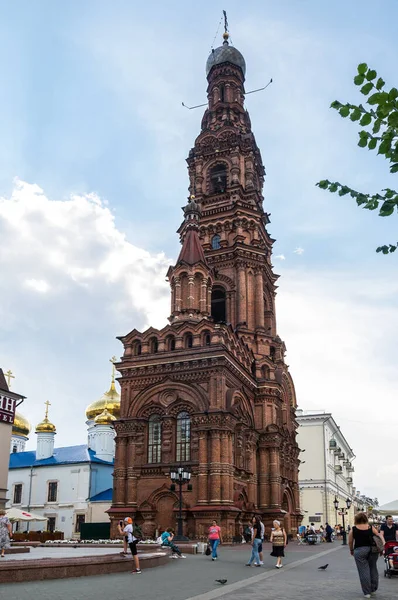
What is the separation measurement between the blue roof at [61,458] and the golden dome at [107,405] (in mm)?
3975

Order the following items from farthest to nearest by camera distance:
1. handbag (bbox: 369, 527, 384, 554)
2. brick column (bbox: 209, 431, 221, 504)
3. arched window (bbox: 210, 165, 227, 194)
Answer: arched window (bbox: 210, 165, 227, 194)
brick column (bbox: 209, 431, 221, 504)
handbag (bbox: 369, 527, 384, 554)

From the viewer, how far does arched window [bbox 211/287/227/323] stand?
48.9 metres

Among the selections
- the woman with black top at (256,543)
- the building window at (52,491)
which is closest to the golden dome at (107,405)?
the building window at (52,491)

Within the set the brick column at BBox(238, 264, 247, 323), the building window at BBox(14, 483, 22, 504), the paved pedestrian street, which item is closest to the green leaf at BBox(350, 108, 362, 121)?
the paved pedestrian street

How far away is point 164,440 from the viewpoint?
37.5m

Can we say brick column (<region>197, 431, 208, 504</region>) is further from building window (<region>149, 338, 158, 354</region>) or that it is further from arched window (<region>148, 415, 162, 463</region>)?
building window (<region>149, 338, 158, 354</region>)

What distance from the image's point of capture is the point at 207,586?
14477 mm

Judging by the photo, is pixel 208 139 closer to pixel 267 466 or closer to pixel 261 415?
pixel 261 415

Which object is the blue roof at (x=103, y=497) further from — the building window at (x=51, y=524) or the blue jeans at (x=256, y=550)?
the blue jeans at (x=256, y=550)

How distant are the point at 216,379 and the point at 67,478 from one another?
937 inches

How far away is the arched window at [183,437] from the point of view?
36.9 m

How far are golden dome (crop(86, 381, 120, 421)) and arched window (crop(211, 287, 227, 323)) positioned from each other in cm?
1833

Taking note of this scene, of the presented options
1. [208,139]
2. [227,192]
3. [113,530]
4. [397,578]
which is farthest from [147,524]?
[208,139]

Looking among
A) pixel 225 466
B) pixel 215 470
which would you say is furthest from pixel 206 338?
pixel 215 470
